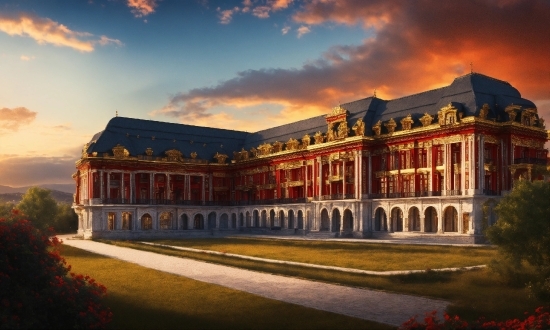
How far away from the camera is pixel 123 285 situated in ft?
80.8

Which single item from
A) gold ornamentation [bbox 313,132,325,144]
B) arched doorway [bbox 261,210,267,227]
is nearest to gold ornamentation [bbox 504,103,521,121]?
gold ornamentation [bbox 313,132,325,144]

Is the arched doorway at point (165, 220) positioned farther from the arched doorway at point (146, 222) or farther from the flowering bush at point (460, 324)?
the flowering bush at point (460, 324)

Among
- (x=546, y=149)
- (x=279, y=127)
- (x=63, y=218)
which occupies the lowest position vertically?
(x=63, y=218)

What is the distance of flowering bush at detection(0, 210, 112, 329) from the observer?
14.0 m

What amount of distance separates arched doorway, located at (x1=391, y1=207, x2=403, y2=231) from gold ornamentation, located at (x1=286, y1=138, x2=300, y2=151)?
66.5ft

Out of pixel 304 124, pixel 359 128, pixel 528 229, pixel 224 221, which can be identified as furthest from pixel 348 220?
pixel 528 229

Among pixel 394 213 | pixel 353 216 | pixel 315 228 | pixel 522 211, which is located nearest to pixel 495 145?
pixel 394 213

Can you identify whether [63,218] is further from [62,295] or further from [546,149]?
[62,295]

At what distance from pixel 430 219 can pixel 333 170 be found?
50.1 feet

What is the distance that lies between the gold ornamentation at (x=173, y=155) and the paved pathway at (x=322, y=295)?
53.3 metres

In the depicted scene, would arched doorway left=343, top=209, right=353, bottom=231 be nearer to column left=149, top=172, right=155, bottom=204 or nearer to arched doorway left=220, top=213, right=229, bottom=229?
arched doorway left=220, top=213, right=229, bottom=229

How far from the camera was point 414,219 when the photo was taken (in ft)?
196

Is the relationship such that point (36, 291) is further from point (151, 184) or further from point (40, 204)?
point (40, 204)

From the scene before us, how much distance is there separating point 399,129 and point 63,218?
6720 centimetres
